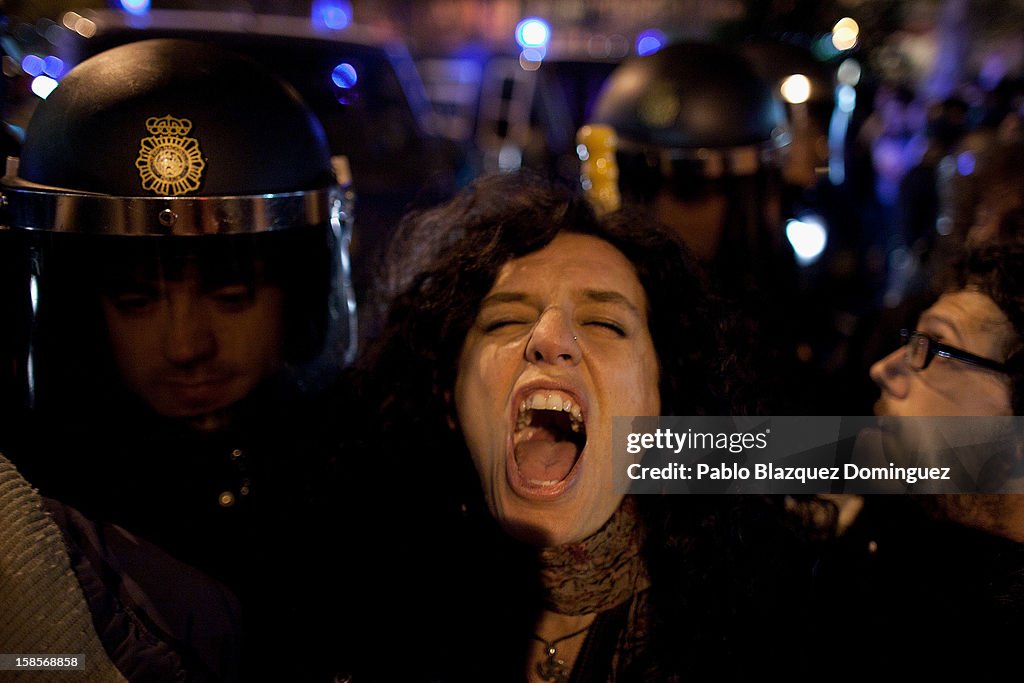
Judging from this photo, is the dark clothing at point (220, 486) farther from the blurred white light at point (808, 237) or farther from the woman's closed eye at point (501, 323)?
the blurred white light at point (808, 237)

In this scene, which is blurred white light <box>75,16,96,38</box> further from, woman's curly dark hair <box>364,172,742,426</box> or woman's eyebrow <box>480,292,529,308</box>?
woman's eyebrow <box>480,292,529,308</box>

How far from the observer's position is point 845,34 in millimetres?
9039

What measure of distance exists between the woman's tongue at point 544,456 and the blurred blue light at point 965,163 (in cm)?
259

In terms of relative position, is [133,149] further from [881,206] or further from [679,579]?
[881,206]

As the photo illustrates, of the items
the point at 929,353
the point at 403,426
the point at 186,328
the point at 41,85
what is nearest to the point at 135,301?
the point at 186,328

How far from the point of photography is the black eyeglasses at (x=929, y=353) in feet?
6.62

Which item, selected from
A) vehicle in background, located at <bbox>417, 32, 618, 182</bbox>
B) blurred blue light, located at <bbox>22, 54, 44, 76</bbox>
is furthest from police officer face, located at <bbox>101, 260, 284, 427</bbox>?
vehicle in background, located at <bbox>417, 32, 618, 182</bbox>

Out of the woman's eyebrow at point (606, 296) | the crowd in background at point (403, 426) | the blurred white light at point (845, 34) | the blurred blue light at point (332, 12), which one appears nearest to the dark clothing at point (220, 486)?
the crowd in background at point (403, 426)

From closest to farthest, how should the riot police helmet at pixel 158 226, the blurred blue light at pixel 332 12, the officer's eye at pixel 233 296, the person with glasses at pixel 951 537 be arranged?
the person with glasses at pixel 951 537 → the riot police helmet at pixel 158 226 → the officer's eye at pixel 233 296 → the blurred blue light at pixel 332 12

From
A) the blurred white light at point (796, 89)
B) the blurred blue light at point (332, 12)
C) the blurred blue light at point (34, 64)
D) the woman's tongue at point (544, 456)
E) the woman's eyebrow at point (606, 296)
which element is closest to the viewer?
the woman's eyebrow at point (606, 296)

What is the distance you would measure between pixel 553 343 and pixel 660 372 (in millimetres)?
425

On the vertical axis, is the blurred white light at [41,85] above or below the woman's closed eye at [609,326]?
above

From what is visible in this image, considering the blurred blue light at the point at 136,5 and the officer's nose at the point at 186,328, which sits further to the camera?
the blurred blue light at the point at 136,5

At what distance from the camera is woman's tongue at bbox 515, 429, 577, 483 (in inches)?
87.2
